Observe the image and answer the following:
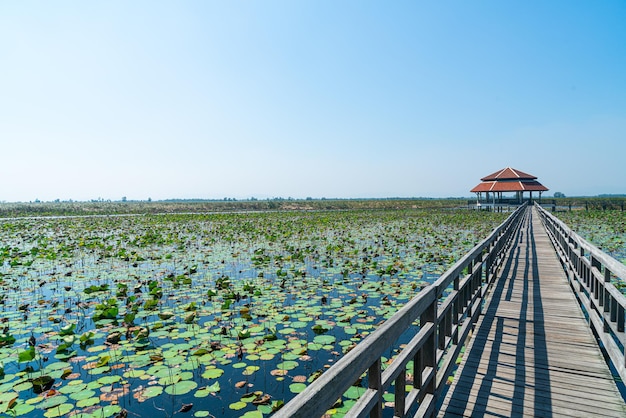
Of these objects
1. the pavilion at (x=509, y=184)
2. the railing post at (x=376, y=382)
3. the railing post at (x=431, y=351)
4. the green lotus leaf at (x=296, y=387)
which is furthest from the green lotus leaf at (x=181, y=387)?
the pavilion at (x=509, y=184)

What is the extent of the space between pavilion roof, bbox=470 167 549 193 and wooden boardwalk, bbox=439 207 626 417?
30.9m

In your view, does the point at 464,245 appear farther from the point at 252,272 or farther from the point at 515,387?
the point at 515,387

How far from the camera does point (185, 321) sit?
5.25 m

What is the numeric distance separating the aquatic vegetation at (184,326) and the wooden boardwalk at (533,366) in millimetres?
1487

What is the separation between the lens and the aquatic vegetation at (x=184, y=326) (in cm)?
347

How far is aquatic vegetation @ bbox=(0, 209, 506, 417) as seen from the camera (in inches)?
137

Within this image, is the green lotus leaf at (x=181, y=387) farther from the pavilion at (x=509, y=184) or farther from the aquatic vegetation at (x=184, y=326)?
the pavilion at (x=509, y=184)

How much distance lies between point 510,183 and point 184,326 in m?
35.8

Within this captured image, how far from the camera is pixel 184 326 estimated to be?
530cm

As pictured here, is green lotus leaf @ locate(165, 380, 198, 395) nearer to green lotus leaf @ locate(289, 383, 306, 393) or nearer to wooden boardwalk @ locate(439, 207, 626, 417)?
green lotus leaf @ locate(289, 383, 306, 393)

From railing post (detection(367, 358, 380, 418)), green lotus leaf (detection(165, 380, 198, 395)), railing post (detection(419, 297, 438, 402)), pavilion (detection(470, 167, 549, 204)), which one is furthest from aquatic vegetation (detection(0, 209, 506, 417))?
pavilion (detection(470, 167, 549, 204))

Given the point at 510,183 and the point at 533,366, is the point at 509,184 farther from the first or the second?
the point at 533,366

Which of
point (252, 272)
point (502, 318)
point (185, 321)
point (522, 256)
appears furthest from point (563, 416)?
point (522, 256)

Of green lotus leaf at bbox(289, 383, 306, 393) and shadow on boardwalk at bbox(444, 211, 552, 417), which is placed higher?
shadow on boardwalk at bbox(444, 211, 552, 417)
